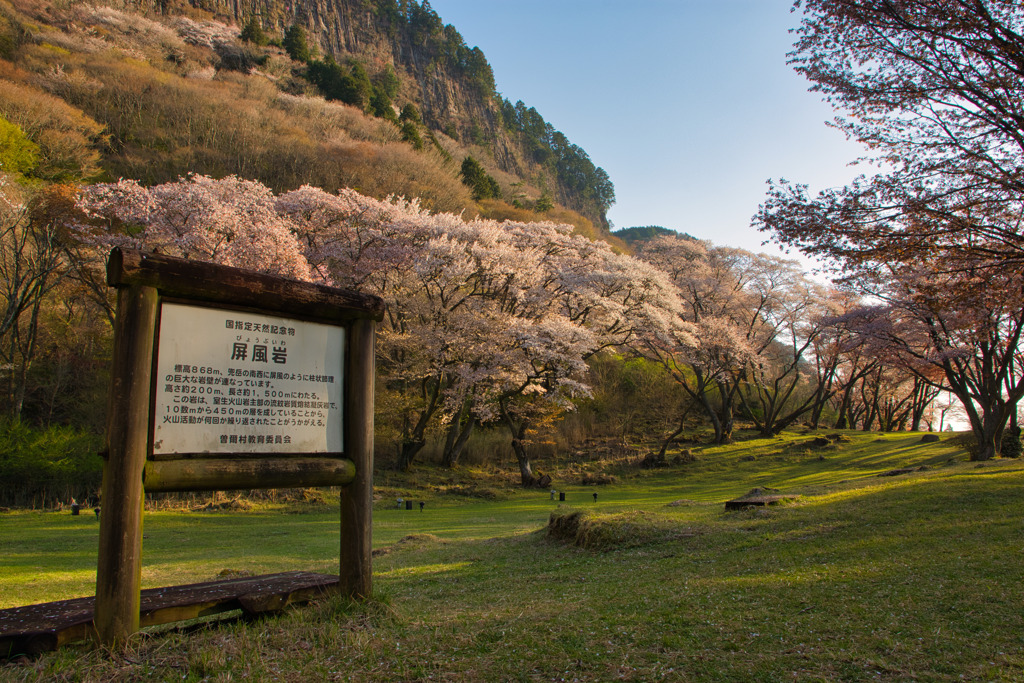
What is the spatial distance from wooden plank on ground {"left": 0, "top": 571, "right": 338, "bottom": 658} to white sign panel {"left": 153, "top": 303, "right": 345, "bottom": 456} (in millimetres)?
1098

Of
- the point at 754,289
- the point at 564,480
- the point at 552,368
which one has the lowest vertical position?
the point at 564,480

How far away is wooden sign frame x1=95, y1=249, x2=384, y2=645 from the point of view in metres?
3.98

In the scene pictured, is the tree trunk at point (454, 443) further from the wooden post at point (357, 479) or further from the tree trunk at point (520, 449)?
the wooden post at point (357, 479)

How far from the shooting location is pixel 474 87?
373 ft

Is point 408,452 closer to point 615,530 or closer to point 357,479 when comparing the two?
point 615,530

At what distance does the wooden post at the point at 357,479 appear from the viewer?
5102 mm

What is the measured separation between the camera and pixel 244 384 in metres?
4.59

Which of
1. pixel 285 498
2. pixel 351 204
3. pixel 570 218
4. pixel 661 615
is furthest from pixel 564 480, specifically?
pixel 570 218

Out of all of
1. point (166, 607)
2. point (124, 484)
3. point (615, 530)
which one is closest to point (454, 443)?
point (615, 530)

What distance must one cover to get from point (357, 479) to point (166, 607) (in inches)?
62.3

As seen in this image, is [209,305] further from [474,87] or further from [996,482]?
[474,87]

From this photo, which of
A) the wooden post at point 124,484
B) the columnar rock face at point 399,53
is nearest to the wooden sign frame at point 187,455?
the wooden post at point 124,484

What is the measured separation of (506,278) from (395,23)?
98.5 meters

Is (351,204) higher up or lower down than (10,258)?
higher up
